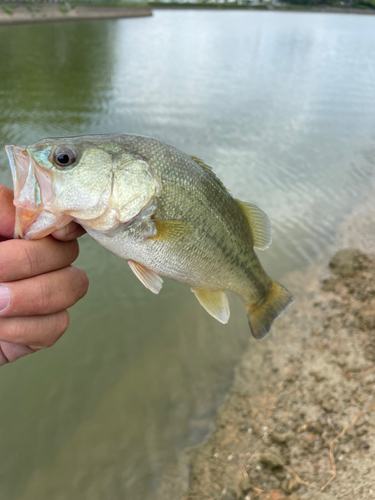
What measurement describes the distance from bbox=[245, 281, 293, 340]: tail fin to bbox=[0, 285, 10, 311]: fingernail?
1643 millimetres

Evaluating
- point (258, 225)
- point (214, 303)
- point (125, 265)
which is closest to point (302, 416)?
point (214, 303)

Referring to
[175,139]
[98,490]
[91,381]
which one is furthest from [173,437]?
[175,139]

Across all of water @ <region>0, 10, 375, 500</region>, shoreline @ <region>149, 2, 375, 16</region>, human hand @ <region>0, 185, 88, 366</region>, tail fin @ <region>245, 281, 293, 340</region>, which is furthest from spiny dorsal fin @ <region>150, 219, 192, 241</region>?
shoreline @ <region>149, 2, 375, 16</region>

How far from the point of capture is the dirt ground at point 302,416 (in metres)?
2.53

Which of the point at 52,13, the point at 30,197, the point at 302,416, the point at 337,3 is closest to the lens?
the point at 30,197

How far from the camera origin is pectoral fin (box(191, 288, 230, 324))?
212 centimetres

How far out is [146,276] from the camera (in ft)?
5.79

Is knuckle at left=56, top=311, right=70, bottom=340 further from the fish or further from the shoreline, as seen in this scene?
the shoreline

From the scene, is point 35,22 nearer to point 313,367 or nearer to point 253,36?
point 253,36

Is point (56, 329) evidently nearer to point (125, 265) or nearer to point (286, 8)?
point (125, 265)

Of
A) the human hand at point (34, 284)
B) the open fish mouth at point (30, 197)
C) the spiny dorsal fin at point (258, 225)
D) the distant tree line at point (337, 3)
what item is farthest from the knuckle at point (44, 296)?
the distant tree line at point (337, 3)

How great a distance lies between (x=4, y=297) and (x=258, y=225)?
5.05 ft

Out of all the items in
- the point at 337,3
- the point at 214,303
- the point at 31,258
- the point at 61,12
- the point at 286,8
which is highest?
the point at 337,3

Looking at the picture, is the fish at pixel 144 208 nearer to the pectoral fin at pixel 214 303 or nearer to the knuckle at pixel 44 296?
the pectoral fin at pixel 214 303
